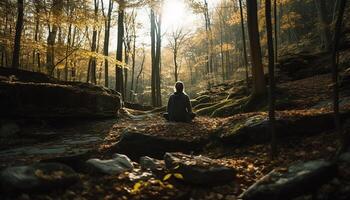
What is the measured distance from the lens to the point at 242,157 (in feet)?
21.1

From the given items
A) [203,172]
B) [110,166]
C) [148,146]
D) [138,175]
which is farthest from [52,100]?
[203,172]

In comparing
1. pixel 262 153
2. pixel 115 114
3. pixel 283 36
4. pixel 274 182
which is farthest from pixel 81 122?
pixel 283 36

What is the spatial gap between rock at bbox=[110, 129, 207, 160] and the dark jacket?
7.01ft

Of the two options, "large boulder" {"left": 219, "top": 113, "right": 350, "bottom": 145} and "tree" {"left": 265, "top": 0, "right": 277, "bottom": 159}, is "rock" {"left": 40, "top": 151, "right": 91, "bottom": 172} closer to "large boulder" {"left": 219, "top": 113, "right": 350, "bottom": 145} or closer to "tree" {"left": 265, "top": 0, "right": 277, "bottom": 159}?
"large boulder" {"left": 219, "top": 113, "right": 350, "bottom": 145}

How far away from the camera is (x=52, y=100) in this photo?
9.89m

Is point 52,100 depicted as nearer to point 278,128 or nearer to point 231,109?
point 231,109

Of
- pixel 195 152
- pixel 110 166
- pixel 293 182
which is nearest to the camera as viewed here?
pixel 293 182

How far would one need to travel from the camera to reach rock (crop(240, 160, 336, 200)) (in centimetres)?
437

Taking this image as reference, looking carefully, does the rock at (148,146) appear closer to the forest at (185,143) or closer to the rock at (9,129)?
the forest at (185,143)

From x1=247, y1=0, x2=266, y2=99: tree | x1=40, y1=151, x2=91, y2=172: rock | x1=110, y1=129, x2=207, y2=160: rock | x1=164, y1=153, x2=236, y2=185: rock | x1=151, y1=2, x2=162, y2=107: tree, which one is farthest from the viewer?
x1=151, y1=2, x2=162, y2=107: tree

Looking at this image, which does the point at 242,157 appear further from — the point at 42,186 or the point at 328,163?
the point at 42,186

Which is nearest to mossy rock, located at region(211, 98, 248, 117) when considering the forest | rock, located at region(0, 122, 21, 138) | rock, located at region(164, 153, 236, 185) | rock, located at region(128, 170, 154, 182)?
the forest

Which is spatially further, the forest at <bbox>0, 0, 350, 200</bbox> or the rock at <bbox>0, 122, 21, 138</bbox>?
the rock at <bbox>0, 122, 21, 138</bbox>

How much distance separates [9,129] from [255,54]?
7293 millimetres
